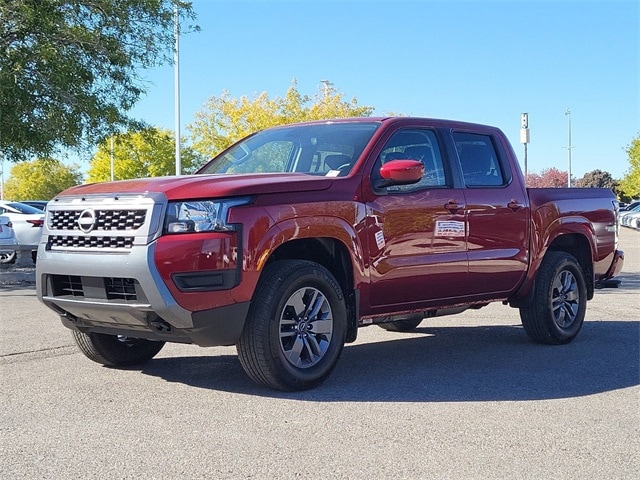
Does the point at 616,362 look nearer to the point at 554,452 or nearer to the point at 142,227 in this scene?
the point at 554,452

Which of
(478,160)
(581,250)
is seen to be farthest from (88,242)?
(581,250)

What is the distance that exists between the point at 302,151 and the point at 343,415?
7.80 feet

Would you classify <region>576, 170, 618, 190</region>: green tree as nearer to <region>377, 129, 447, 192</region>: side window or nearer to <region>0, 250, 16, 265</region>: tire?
<region>0, 250, 16, 265</region>: tire

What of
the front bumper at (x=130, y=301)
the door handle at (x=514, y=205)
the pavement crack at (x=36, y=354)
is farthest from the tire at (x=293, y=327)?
the pavement crack at (x=36, y=354)

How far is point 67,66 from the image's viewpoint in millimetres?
15734

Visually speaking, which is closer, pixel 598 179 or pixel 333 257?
pixel 333 257

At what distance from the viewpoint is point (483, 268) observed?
7.01 m

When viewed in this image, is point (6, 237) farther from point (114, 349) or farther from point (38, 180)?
point (38, 180)

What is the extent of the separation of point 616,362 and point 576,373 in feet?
2.25

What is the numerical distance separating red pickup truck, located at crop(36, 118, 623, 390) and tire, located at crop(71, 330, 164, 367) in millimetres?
12

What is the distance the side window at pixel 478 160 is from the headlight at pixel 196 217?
258cm

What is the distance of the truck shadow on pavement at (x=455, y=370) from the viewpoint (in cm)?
570

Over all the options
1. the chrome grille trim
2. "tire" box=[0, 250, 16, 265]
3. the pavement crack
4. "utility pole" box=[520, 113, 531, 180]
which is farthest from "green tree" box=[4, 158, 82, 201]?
the chrome grille trim

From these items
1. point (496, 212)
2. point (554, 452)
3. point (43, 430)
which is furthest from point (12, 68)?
point (554, 452)
